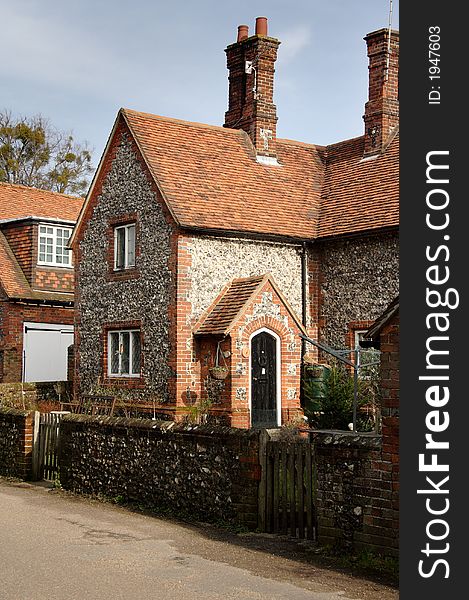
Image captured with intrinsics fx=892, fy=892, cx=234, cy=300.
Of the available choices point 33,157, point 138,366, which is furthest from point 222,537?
point 33,157

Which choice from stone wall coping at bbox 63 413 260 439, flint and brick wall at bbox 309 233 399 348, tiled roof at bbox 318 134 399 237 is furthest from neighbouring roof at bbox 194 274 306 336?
stone wall coping at bbox 63 413 260 439

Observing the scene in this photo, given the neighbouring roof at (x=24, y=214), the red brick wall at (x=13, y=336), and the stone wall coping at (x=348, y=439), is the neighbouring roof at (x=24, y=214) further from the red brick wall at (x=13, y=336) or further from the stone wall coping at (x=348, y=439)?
the stone wall coping at (x=348, y=439)

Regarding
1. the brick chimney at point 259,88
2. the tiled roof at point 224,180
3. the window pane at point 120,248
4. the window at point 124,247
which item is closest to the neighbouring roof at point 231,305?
the tiled roof at point 224,180

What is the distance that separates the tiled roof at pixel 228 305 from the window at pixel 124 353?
2107mm

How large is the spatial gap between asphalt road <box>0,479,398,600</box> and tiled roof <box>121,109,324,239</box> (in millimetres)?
10589

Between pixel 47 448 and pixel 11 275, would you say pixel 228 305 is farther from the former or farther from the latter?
pixel 11 275

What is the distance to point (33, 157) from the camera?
162 ft

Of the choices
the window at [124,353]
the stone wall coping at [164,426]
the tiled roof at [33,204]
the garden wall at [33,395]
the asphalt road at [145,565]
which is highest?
the tiled roof at [33,204]

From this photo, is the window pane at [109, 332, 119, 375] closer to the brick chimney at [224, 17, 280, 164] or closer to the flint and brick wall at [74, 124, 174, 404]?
the flint and brick wall at [74, 124, 174, 404]

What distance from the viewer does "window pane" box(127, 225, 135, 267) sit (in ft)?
75.5

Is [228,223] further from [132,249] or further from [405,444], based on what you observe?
[405,444]

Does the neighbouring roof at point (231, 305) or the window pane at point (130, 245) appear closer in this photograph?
the neighbouring roof at point (231, 305)

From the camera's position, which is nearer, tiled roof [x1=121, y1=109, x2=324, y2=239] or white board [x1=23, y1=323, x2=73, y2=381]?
tiled roof [x1=121, y1=109, x2=324, y2=239]

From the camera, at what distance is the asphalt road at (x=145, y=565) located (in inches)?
324
